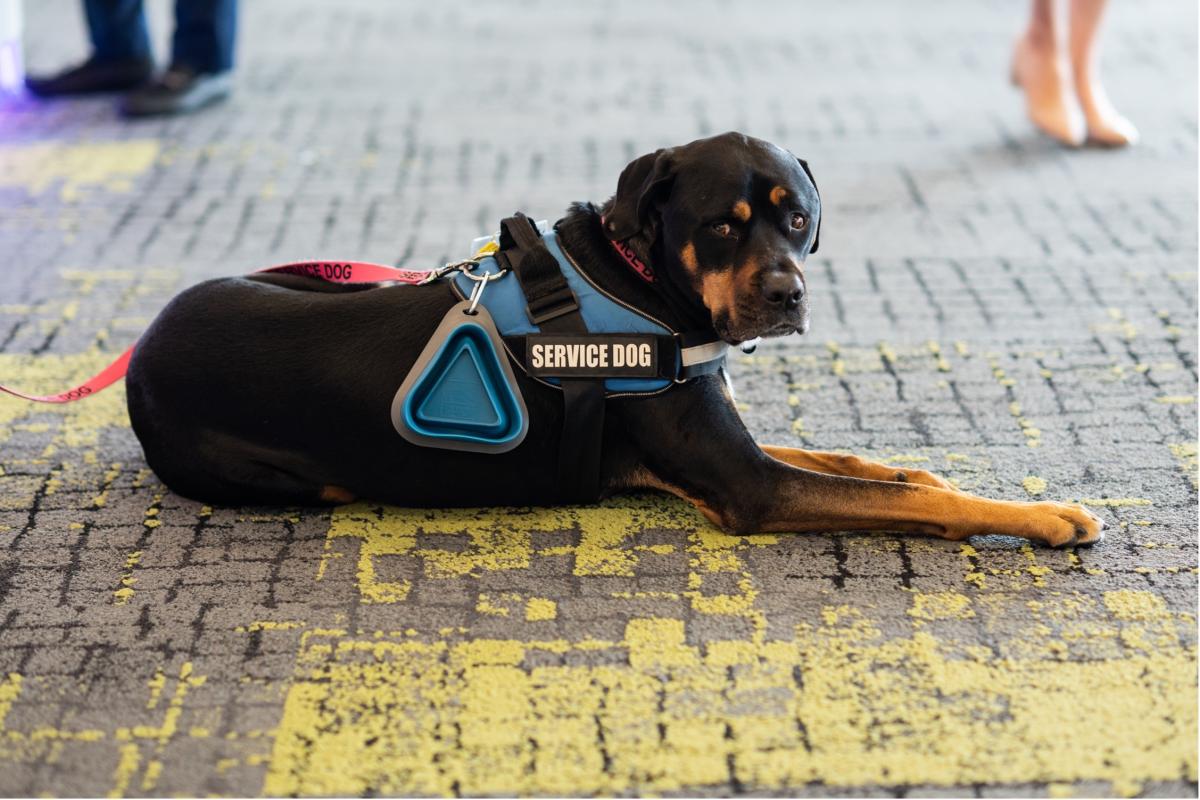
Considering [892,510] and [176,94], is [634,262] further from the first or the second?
[176,94]

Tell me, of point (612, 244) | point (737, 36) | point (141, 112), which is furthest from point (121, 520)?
point (737, 36)

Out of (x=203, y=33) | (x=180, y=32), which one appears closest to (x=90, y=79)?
(x=180, y=32)

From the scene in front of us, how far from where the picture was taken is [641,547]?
8.95ft

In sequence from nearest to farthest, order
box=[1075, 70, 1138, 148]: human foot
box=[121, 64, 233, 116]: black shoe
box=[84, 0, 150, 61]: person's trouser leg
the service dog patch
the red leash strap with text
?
the service dog patch → the red leash strap with text → box=[1075, 70, 1138, 148]: human foot → box=[121, 64, 233, 116]: black shoe → box=[84, 0, 150, 61]: person's trouser leg

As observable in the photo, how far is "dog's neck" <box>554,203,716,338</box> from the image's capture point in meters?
2.67

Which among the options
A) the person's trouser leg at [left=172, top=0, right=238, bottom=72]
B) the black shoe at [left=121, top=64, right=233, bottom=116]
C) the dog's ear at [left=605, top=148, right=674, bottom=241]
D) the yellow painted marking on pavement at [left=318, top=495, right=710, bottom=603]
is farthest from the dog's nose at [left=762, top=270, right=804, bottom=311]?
the person's trouser leg at [left=172, top=0, right=238, bottom=72]

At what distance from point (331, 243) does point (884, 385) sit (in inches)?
79.3

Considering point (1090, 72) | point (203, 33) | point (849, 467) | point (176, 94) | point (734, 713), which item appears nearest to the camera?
point (734, 713)

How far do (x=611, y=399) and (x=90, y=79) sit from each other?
4.46 metres

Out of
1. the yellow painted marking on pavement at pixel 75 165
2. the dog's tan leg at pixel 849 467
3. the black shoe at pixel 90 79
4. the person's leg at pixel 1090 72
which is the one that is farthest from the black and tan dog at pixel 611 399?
the black shoe at pixel 90 79

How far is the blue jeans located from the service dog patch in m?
4.02

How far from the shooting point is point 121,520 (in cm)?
289

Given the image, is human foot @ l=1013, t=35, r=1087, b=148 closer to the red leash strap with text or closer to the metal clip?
the red leash strap with text

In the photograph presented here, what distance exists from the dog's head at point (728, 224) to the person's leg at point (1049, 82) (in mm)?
3094
